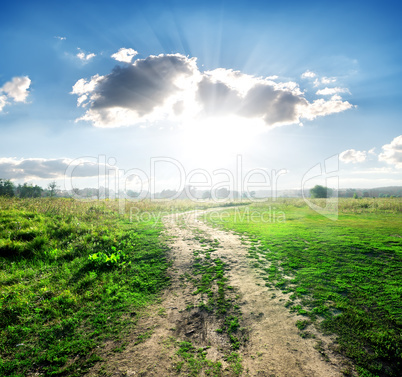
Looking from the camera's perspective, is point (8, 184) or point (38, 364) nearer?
point (38, 364)

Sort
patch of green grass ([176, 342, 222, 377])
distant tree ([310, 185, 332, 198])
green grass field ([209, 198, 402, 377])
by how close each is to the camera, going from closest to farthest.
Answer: patch of green grass ([176, 342, 222, 377]), green grass field ([209, 198, 402, 377]), distant tree ([310, 185, 332, 198])

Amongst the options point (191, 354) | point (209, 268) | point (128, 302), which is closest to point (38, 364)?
point (128, 302)

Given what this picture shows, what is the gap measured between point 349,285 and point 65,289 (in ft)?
30.6

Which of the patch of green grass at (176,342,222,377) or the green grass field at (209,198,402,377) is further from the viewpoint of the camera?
the green grass field at (209,198,402,377)

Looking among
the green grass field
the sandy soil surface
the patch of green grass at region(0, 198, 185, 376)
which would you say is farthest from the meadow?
the green grass field

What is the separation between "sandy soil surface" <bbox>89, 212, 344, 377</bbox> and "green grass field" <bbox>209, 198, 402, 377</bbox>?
1.35ft

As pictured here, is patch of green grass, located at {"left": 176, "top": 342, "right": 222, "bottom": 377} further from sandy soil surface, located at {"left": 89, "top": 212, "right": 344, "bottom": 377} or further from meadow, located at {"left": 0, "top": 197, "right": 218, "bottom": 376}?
meadow, located at {"left": 0, "top": 197, "right": 218, "bottom": 376}

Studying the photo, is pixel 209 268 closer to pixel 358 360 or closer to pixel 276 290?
pixel 276 290

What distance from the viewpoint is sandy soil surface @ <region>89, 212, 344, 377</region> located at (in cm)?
412

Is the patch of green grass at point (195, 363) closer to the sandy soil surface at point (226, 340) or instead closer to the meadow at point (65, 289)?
the sandy soil surface at point (226, 340)

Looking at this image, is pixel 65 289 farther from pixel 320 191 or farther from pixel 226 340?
pixel 320 191

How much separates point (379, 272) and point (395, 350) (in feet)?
13.4

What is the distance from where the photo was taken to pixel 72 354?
182 inches

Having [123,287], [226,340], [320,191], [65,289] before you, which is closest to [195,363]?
[226,340]
